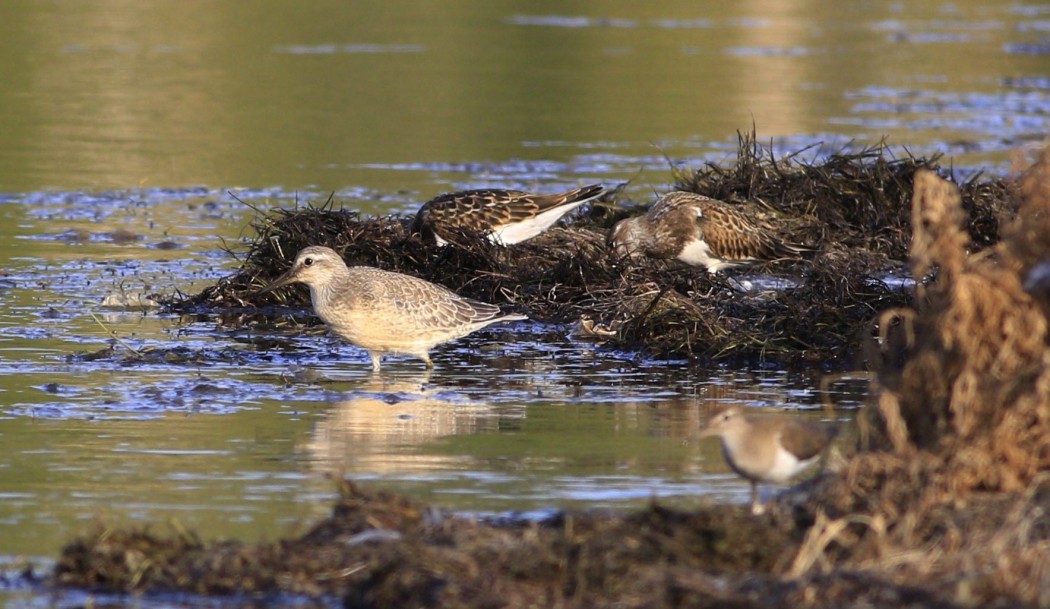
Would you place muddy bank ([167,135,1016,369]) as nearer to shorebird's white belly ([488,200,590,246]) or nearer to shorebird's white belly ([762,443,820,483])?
shorebird's white belly ([488,200,590,246])

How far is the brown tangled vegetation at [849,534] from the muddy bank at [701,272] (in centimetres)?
174

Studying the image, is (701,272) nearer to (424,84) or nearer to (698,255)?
(698,255)

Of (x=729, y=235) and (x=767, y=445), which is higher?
(x=729, y=235)

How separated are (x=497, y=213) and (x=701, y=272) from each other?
5.82 ft

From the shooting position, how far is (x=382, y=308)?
34.6ft

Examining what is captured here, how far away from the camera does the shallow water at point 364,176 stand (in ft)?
26.2

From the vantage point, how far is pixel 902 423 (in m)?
6.49

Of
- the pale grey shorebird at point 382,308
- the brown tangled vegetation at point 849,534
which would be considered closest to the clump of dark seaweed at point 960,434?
the brown tangled vegetation at point 849,534

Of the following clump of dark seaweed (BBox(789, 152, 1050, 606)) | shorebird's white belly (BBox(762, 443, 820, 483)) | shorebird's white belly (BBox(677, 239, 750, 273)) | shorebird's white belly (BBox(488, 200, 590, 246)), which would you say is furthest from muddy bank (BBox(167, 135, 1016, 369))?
shorebird's white belly (BBox(762, 443, 820, 483))

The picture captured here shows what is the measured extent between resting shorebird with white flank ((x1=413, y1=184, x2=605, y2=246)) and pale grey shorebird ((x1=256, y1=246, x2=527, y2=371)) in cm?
230

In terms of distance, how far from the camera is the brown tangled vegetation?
19.0 feet

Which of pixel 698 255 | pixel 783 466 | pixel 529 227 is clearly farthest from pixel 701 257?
pixel 783 466

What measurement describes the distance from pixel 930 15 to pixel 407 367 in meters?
30.6

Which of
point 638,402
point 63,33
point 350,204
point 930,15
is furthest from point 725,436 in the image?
point 930,15
